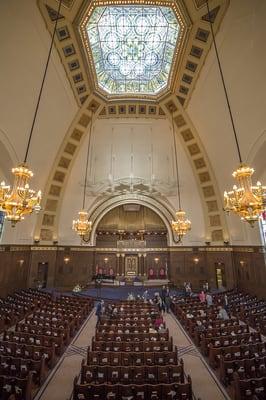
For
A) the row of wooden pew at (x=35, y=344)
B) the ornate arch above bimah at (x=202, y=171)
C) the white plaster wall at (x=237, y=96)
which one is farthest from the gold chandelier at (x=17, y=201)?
the ornate arch above bimah at (x=202, y=171)

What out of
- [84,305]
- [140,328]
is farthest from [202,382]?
[84,305]

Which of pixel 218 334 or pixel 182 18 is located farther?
pixel 182 18

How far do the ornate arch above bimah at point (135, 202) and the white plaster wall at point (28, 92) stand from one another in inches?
260

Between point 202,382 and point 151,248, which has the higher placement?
point 151,248

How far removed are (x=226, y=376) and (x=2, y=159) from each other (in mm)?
16145

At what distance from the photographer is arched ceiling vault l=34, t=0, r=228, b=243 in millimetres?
11281

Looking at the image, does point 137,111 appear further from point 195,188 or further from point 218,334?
point 218,334

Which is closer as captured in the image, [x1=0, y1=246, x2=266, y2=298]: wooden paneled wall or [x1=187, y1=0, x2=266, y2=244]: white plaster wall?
[x1=187, y1=0, x2=266, y2=244]: white plaster wall

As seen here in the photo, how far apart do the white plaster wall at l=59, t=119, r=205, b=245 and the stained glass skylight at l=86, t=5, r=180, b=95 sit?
11.0ft

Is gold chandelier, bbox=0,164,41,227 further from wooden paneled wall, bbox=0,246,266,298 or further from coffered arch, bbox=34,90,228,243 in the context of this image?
coffered arch, bbox=34,90,228,243

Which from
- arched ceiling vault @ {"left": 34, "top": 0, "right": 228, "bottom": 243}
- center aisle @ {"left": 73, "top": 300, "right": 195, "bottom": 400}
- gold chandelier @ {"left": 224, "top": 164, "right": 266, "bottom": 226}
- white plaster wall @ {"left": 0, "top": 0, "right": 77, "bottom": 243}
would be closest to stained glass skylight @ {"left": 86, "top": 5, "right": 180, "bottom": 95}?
arched ceiling vault @ {"left": 34, "top": 0, "right": 228, "bottom": 243}

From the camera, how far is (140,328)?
928 centimetres

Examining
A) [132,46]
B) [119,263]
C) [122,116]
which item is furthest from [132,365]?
[122,116]

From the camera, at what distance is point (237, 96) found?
1228cm
